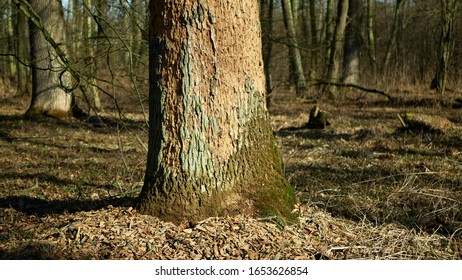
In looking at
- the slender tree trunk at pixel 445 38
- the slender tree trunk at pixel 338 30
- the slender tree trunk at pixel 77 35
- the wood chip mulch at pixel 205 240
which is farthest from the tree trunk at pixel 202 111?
the slender tree trunk at pixel 445 38

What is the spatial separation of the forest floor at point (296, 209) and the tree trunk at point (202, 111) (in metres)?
0.19

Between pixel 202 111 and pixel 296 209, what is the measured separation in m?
1.14

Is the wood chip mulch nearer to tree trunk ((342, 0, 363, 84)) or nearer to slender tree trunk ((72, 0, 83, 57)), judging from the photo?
slender tree trunk ((72, 0, 83, 57))

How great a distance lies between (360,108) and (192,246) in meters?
11.7

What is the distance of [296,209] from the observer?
156 inches

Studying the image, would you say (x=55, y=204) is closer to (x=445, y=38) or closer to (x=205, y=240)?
(x=205, y=240)

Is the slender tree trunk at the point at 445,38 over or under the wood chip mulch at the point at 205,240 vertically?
over

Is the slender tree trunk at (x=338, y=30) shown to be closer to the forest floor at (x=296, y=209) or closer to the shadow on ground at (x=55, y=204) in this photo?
the forest floor at (x=296, y=209)

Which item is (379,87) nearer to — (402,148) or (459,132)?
(459,132)

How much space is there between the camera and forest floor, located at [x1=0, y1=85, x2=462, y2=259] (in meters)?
3.46

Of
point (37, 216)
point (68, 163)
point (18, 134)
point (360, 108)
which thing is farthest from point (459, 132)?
point (18, 134)

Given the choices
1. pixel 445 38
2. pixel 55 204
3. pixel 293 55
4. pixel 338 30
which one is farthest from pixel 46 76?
pixel 445 38

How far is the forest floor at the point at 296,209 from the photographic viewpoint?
11.3 feet

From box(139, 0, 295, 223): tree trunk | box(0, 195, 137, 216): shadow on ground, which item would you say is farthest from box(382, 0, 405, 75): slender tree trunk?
box(139, 0, 295, 223): tree trunk
